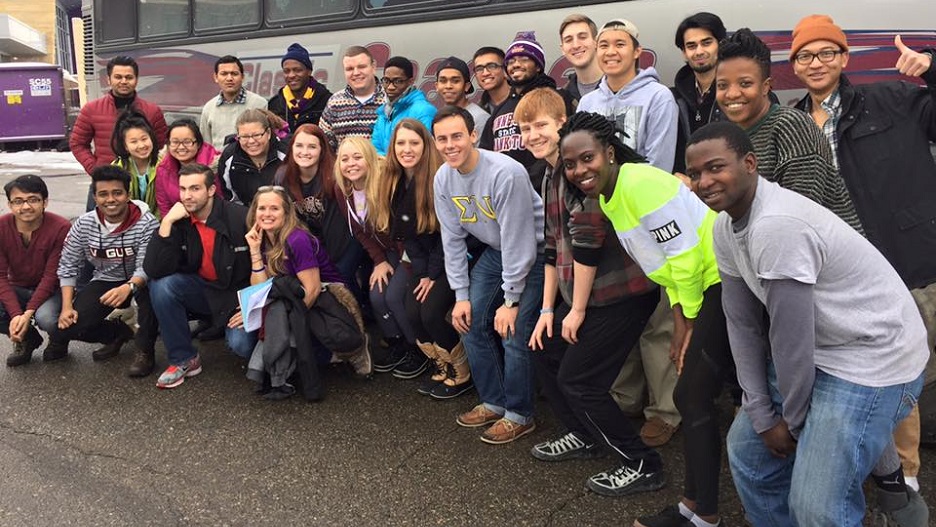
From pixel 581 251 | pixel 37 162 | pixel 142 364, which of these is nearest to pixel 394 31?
pixel 142 364

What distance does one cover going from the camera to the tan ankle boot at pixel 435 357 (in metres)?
4.39

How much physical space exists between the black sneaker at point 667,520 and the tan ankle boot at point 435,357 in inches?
70.4

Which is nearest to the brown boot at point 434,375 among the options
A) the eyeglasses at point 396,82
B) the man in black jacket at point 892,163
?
the eyeglasses at point 396,82

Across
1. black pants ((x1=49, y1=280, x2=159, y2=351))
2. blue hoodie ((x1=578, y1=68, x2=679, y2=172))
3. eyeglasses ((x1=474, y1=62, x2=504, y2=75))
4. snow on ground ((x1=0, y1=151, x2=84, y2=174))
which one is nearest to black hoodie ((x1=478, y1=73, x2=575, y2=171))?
eyeglasses ((x1=474, y1=62, x2=504, y2=75))

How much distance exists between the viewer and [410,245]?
434 centimetres

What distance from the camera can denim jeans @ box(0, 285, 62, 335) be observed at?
493 centimetres

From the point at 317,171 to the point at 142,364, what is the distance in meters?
1.70

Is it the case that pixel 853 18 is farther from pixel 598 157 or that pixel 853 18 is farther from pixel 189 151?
pixel 189 151

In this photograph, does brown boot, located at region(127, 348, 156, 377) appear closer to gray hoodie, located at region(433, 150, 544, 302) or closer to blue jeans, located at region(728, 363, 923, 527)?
gray hoodie, located at region(433, 150, 544, 302)

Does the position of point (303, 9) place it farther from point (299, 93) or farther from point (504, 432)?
point (504, 432)

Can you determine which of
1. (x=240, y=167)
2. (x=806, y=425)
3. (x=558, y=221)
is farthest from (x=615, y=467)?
(x=240, y=167)

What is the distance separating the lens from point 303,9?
697 centimetres

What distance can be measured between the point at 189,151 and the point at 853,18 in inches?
169

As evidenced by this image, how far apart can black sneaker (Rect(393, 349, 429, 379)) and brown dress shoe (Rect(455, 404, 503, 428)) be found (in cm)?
81
